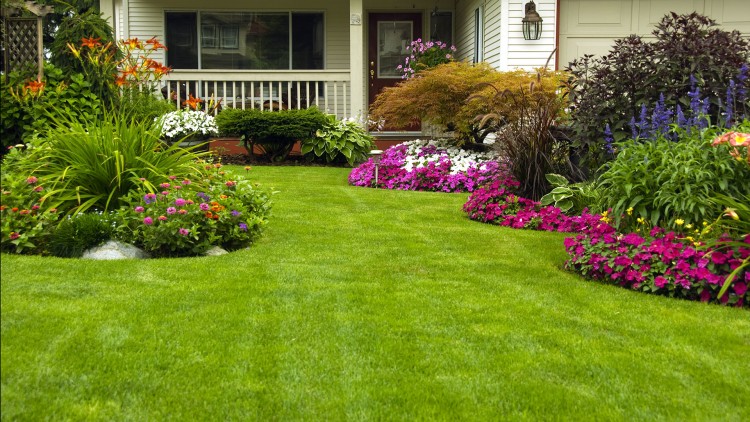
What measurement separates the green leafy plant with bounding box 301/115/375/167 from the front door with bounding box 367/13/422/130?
351 cm

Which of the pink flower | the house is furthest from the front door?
the pink flower

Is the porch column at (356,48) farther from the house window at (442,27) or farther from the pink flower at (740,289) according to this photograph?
the pink flower at (740,289)

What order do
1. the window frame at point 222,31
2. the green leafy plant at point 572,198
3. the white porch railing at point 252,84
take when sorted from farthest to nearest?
the window frame at point 222,31, the white porch railing at point 252,84, the green leafy plant at point 572,198

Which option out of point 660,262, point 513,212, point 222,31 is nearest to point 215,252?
point 660,262

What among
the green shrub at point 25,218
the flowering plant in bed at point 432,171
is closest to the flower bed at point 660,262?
the green shrub at point 25,218

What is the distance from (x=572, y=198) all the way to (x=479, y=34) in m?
7.70

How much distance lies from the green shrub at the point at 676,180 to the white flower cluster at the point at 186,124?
744cm

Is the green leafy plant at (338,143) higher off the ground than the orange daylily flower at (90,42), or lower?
lower

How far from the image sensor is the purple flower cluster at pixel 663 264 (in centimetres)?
450

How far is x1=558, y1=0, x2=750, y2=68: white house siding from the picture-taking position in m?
12.9

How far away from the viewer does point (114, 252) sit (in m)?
5.13

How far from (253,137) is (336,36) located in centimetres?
452

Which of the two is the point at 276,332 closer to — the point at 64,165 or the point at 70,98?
the point at 64,165

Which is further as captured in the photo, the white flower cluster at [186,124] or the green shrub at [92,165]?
the white flower cluster at [186,124]
